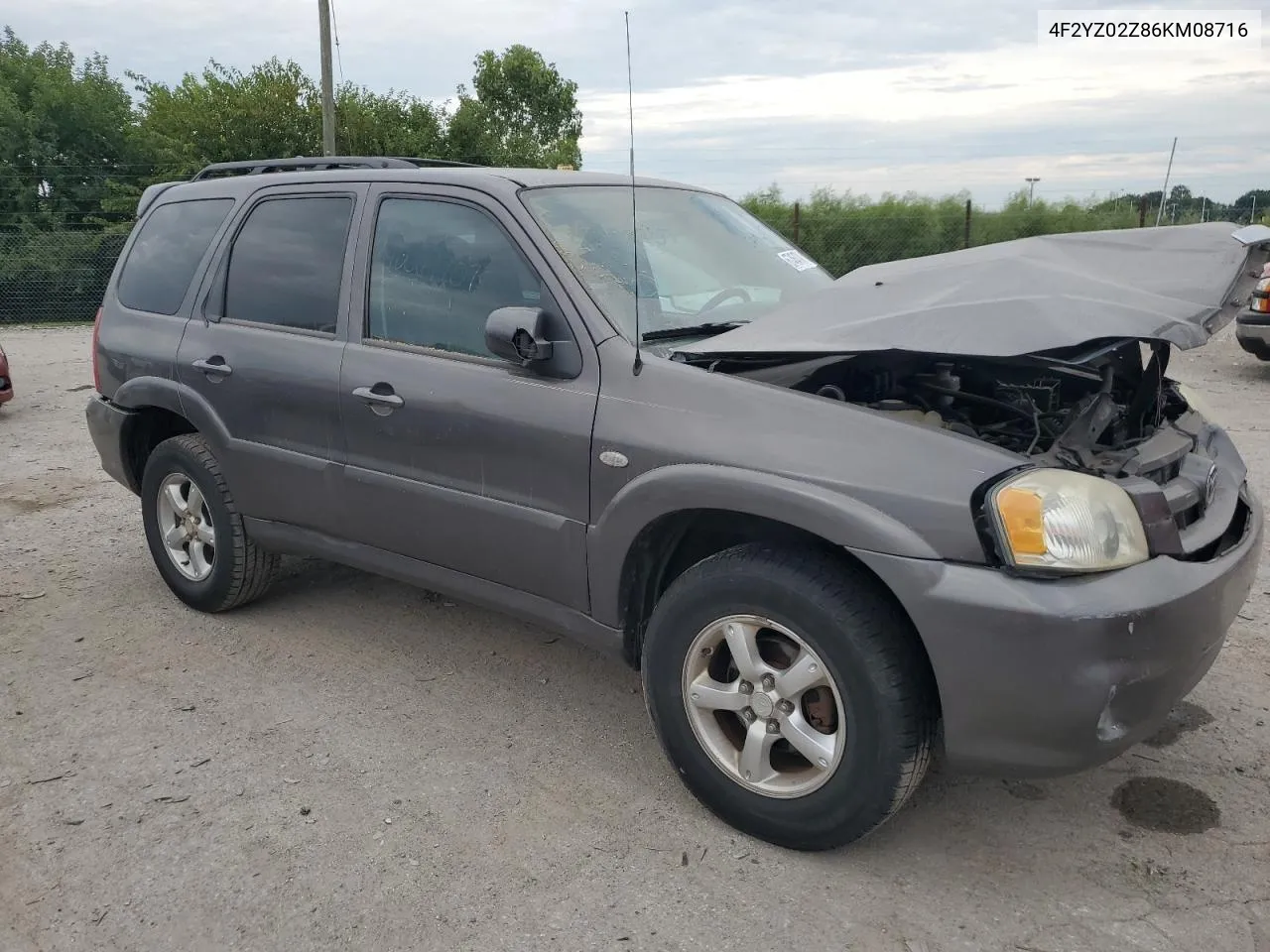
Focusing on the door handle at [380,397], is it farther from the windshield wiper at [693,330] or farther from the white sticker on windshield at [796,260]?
the white sticker on windshield at [796,260]

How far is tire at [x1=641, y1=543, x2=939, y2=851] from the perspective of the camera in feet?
8.27

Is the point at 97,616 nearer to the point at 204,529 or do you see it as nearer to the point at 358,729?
the point at 204,529

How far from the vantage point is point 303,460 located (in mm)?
3855

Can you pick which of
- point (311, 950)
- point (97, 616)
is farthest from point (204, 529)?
point (311, 950)

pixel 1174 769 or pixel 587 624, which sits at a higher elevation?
pixel 587 624

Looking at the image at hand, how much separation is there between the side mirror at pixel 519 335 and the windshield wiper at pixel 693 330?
318mm

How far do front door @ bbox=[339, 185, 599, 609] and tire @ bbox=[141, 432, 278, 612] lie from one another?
0.82m

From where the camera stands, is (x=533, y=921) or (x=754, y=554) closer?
(x=533, y=921)

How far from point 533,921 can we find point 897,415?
62.1 inches

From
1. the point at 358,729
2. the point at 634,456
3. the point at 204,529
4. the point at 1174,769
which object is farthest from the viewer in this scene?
the point at 204,529

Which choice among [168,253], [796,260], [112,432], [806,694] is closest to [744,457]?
[806,694]

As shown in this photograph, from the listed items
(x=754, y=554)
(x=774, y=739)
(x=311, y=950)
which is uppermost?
(x=754, y=554)

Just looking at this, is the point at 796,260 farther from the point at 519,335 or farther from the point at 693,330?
the point at 519,335

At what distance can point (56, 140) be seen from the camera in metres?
22.4
